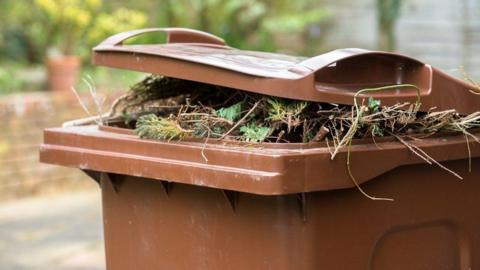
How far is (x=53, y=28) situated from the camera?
8.93m

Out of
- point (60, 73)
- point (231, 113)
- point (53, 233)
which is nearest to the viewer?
point (231, 113)

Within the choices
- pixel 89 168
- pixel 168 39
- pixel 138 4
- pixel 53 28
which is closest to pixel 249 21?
pixel 138 4

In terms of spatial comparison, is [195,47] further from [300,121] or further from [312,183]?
[312,183]

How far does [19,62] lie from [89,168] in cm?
623

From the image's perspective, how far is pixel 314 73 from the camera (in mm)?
2752

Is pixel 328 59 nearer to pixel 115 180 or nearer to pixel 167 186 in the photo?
pixel 167 186

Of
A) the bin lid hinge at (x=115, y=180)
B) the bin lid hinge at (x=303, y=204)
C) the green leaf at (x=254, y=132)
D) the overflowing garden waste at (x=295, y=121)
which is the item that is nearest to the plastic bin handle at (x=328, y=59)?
the overflowing garden waste at (x=295, y=121)

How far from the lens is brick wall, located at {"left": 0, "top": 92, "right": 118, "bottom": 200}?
7297 millimetres

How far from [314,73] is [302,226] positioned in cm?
52

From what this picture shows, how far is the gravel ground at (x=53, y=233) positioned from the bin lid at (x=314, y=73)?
2.69m

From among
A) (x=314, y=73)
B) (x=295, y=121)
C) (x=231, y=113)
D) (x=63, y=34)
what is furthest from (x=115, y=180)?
(x=63, y=34)

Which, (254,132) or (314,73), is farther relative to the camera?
(254,132)

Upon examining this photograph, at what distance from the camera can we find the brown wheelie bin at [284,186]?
2.74m

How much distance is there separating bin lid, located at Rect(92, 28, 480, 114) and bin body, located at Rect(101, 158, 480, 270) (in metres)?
0.28
